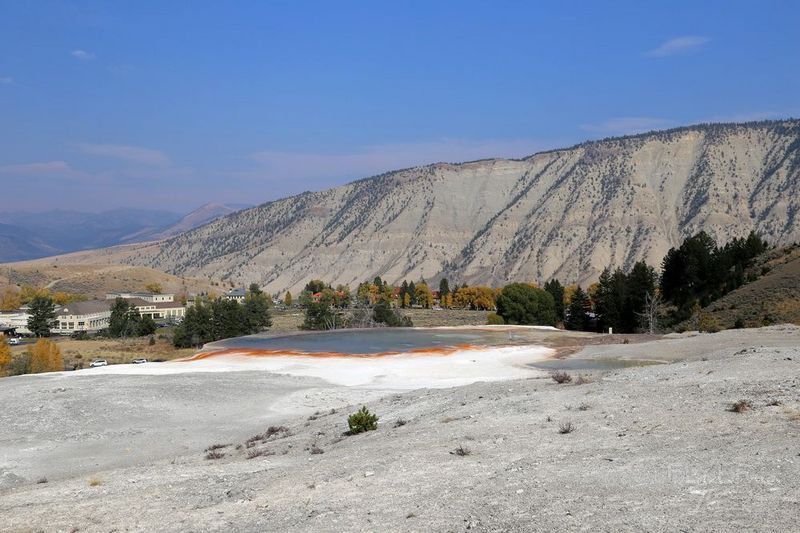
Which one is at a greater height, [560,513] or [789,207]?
[789,207]

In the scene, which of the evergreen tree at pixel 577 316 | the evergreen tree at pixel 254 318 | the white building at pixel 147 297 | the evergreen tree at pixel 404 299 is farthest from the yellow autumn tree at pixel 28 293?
the evergreen tree at pixel 577 316

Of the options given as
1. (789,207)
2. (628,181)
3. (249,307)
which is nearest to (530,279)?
(628,181)

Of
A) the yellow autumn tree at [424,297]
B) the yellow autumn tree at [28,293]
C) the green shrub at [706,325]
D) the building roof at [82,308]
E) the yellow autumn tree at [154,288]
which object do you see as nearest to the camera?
the green shrub at [706,325]

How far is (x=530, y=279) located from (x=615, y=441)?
156 metres

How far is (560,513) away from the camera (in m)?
8.41

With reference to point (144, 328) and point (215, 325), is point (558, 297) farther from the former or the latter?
point (144, 328)

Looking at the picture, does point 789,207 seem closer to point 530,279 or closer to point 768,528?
point 530,279

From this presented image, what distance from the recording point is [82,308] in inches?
4053

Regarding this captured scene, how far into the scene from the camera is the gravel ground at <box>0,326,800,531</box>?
28.5ft

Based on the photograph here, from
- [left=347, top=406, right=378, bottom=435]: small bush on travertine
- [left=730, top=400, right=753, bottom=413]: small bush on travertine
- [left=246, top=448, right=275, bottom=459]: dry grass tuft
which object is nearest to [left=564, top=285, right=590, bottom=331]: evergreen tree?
[left=347, top=406, right=378, bottom=435]: small bush on travertine

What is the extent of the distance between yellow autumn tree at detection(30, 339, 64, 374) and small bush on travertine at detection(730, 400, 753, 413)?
Result: 46.5 m

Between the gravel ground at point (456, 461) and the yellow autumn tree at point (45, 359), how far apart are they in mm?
30656

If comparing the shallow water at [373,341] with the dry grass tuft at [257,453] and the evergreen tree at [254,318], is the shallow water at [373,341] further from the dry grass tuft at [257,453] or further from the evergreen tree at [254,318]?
the evergreen tree at [254,318]

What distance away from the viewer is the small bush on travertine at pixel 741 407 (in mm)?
12719
